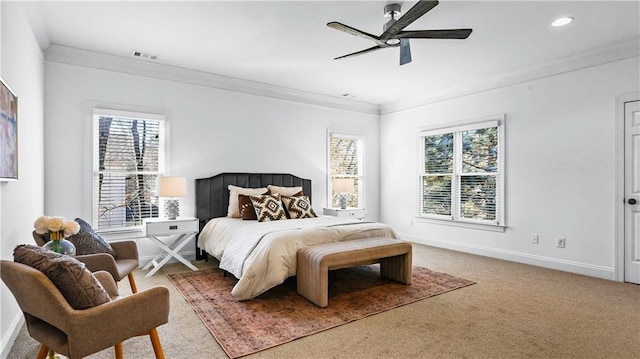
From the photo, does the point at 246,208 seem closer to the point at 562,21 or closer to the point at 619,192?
the point at 562,21

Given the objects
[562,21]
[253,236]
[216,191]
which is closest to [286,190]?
[216,191]

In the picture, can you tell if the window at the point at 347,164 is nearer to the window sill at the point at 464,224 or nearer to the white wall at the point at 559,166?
the window sill at the point at 464,224

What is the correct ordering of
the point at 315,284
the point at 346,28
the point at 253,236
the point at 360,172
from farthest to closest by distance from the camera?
the point at 360,172 < the point at 253,236 < the point at 315,284 < the point at 346,28

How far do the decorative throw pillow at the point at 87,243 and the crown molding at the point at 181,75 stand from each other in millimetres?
2154

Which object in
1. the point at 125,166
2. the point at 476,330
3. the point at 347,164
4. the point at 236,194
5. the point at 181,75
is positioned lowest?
the point at 476,330

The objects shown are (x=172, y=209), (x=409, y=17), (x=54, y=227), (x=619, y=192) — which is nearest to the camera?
(x=54, y=227)

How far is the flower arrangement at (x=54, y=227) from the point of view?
228 centimetres

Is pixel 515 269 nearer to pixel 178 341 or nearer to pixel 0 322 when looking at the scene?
pixel 178 341

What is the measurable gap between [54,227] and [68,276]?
2.68ft

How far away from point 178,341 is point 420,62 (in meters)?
4.07

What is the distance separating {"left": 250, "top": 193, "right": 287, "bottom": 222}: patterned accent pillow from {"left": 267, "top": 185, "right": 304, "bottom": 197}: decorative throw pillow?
0.43 metres

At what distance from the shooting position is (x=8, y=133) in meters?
2.38

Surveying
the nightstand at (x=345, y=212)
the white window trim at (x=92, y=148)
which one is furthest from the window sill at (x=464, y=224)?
the white window trim at (x=92, y=148)

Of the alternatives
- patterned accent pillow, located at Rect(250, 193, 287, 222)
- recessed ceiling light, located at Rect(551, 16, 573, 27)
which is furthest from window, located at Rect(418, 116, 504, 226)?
patterned accent pillow, located at Rect(250, 193, 287, 222)
